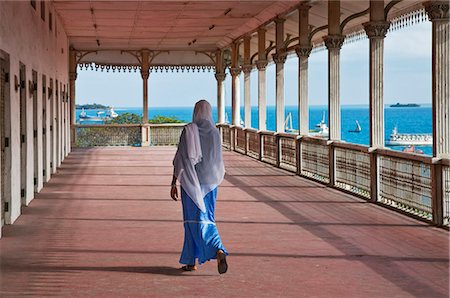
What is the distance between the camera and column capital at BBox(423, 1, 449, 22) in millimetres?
8113

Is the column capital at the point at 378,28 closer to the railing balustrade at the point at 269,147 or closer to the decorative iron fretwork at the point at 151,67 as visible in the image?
the railing balustrade at the point at 269,147

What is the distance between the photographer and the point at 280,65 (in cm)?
1658

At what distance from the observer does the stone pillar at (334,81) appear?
12.2 metres

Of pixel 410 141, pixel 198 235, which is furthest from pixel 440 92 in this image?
pixel 410 141

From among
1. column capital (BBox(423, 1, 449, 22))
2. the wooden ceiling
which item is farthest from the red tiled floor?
the wooden ceiling

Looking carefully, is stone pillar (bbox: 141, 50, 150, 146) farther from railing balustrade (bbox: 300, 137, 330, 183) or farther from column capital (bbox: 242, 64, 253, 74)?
railing balustrade (bbox: 300, 137, 330, 183)

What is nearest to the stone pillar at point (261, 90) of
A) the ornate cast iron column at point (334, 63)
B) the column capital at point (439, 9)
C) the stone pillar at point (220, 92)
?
the ornate cast iron column at point (334, 63)

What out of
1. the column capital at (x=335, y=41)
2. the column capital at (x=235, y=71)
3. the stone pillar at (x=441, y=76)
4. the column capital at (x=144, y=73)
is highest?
the column capital at (x=144, y=73)

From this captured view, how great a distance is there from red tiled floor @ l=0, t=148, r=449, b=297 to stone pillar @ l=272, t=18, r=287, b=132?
490 cm

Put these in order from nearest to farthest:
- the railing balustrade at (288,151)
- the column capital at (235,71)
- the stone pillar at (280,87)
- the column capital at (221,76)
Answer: the railing balustrade at (288,151) → the stone pillar at (280,87) → the column capital at (235,71) → the column capital at (221,76)

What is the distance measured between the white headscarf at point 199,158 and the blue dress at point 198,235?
8 cm

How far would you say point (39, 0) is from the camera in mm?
12141

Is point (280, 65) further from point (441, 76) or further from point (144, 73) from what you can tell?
point (144, 73)

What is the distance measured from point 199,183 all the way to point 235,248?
1181 mm
